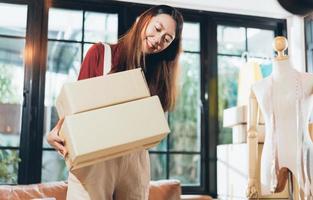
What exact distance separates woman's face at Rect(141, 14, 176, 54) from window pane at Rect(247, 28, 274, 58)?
222 centimetres

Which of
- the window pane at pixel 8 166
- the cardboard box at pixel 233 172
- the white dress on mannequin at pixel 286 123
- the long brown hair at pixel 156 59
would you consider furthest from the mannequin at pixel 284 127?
the window pane at pixel 8 166

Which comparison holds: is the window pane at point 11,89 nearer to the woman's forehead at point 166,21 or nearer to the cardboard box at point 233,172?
the cardboard box at point 233,172

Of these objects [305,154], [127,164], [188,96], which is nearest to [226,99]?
[188,96]

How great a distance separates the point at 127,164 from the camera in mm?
1325

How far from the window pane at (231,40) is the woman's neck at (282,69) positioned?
1231 millimetres

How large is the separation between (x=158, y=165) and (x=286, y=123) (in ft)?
4.22

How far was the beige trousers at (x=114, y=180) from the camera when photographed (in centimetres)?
124

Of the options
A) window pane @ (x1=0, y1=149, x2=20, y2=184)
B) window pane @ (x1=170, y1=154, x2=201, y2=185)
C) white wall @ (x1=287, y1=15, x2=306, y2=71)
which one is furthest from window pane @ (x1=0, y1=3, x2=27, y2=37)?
white wall @ (x1=287, y1=15, x2=306, y2=71)

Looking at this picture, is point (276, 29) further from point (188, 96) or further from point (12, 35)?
point (12, 35)

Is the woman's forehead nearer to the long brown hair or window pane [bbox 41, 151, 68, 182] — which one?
the long brown hair

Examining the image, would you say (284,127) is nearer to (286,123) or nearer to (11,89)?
(286,123)

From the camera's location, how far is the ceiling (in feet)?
11.2

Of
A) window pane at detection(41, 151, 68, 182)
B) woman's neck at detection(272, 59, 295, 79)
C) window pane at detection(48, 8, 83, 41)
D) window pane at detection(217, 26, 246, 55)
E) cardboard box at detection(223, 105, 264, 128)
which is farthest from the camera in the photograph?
window pane at detection(217, 26, 246, 55)

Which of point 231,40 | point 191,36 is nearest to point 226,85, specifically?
point 231,40
